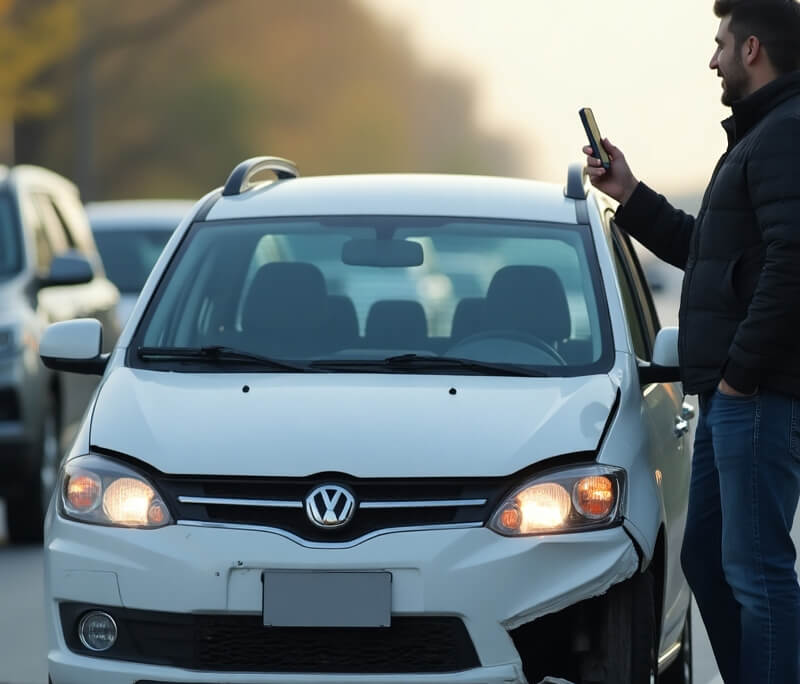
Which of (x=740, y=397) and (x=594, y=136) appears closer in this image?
(x=740, y=397)

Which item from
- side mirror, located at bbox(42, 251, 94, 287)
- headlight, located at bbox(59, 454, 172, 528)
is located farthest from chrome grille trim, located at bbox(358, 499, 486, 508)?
side mirror, located at bbox(42, 251, 94, 287)

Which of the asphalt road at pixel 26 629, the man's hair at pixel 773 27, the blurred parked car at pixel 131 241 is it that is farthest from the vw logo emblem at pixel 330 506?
the blurred parked car at pixel 131 241

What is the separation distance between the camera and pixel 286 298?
6.46 metres

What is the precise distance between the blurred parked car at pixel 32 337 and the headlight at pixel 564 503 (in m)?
5.80

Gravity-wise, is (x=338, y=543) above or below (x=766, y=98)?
below

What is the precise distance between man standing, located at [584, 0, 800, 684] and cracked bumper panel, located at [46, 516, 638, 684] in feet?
1.23

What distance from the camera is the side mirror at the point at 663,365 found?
5.88 meters

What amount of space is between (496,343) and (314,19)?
55.2 meters

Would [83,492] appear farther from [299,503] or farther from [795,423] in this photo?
[795,423]

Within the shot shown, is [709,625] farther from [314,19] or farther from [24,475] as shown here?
[314,19]

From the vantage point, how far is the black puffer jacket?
512 centimetres

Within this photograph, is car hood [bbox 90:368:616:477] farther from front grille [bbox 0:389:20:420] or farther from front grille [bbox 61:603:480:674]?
front grille [bbox 0:389:20:420]

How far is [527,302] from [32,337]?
490 cm

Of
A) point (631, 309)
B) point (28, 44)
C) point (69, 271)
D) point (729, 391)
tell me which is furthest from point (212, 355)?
point (28, 44)
